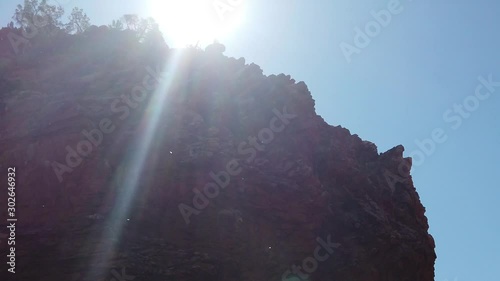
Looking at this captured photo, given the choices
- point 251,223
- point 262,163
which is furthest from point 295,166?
point 251,223

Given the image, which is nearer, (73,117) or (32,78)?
(73,117)

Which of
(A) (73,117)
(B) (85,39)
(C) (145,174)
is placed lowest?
(C) (145,174)

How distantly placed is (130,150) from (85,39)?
9426 mm

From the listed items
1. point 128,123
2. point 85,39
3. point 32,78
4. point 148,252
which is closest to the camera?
point 148,252

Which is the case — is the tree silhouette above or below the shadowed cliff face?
above

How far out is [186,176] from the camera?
80.6 feet

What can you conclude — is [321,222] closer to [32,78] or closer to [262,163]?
[262,163]

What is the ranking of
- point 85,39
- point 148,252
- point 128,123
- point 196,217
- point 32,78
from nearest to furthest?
1. point 148,252
2. point 196,217
3. point 128,123
4. point 32,78
5. point 85,39

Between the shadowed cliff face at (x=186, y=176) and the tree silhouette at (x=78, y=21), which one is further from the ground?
the tree silhouette at (x=78, y=21)

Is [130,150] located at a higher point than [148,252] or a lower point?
higher

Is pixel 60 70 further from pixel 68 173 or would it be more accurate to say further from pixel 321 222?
pixel 321 222

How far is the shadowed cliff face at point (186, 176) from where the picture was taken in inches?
864

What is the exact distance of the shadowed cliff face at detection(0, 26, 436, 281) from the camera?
22.0 metres

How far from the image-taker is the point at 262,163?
26.5 m
